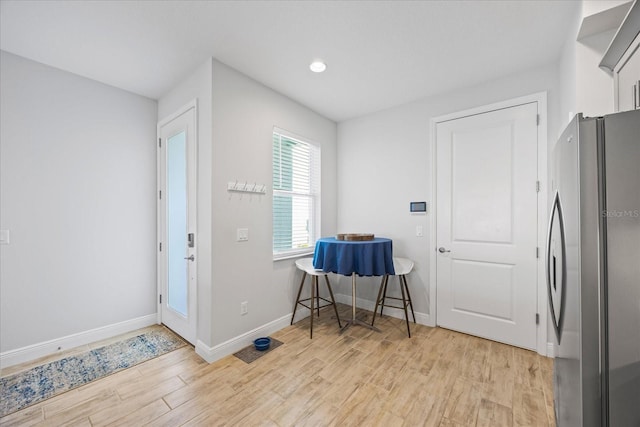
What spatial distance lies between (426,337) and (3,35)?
446 centimetres

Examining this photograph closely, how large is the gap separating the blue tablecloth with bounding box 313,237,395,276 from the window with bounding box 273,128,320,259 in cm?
64

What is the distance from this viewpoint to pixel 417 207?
10.3ft

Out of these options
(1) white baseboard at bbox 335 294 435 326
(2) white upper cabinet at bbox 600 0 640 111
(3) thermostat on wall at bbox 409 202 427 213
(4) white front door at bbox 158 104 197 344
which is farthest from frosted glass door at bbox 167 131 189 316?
(2) white upper cabinet at bbox 600 0 640 111

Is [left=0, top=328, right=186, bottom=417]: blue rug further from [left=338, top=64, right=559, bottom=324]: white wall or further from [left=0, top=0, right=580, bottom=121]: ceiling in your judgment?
[left=0, top=0, right=580, bottom=121]: ceiling

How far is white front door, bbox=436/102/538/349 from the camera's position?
250cm

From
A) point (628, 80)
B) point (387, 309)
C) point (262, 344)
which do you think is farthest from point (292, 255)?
point (628, 80)

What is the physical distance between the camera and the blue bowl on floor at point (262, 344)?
8.19 ft

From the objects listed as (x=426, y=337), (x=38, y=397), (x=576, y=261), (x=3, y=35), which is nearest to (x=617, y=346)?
(x=576, y=261)

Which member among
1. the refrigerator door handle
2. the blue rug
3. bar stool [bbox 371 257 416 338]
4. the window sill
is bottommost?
the blue rug

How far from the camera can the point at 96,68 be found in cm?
246

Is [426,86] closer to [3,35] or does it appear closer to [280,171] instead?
[280,171]

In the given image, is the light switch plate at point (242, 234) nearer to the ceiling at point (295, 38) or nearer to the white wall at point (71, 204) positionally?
the white wall at point (71, 204)

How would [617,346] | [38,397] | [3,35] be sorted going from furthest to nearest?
[3,35], [38,397], [617,346]

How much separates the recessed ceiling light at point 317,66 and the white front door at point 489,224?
1.49 m
